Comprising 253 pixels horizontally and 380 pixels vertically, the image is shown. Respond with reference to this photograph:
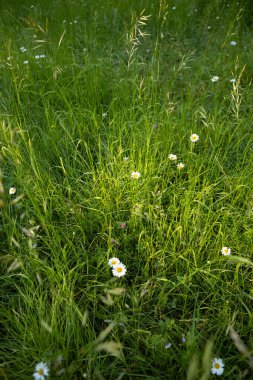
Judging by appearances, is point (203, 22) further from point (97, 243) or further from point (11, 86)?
point (97, 243)

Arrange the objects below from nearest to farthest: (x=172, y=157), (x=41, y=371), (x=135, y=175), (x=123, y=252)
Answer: (x=41, y=371) < (x=123, y=252) < (x=135, y=175) < (x=172, y=157)

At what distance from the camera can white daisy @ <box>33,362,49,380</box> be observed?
103cm

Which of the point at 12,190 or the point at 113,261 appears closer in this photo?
the point at 113,261

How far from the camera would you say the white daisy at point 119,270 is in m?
1.33

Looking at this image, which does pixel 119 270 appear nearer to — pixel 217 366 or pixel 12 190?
pixel 217 366

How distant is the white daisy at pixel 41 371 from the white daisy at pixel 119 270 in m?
0.42

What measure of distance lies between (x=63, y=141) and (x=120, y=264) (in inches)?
34.9

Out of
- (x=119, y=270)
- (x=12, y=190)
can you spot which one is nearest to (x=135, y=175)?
(x=119, y=270)

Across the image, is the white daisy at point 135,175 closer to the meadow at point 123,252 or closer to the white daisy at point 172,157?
the meadow at point 123,252

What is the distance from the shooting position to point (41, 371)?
104 centimetres

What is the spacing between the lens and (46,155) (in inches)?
76.1

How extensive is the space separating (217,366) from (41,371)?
0.58m

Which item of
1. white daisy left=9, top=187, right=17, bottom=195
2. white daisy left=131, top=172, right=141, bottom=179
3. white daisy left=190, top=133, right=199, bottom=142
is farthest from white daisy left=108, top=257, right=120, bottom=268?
white daisy left=190, top=133, right=199, bottom=142

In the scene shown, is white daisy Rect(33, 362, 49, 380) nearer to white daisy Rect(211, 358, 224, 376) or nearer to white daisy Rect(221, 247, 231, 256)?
white daisy Rect(211, 358, 224, 376)
